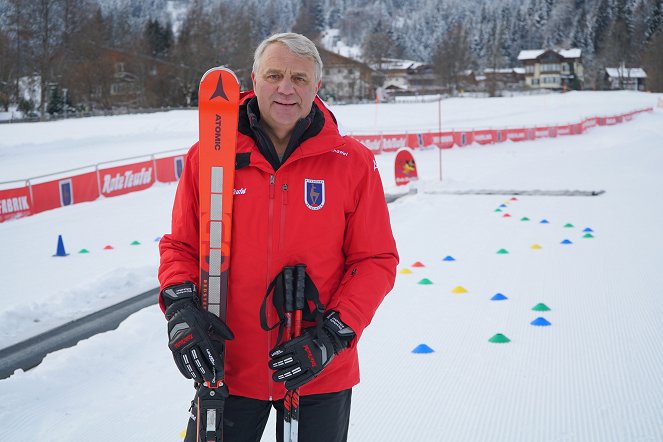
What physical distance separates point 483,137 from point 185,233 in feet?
96.0

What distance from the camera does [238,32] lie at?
6494 centimetres

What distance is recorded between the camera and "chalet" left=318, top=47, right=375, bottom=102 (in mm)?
86188

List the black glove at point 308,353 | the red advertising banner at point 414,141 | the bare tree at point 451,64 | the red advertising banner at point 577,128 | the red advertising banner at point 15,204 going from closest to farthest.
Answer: the black glove at point 308,353 < the red advertising banner at point 15,204 < the red advertising banner at point 414,141 < the red advertising banner at point 577,128 < the bare tree at point 451,64

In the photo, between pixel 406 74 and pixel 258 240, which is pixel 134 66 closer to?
pixel 258 240

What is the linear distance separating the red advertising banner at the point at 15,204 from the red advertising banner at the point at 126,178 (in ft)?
7.90

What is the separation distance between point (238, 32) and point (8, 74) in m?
28.6

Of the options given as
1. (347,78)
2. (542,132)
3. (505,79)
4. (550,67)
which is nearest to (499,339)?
(542,132)

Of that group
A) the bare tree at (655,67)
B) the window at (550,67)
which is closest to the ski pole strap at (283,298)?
the bare tree at (655,67)

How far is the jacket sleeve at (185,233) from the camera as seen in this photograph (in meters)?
2.31

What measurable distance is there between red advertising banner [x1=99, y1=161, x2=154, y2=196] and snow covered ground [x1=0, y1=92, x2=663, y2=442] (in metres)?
1.17

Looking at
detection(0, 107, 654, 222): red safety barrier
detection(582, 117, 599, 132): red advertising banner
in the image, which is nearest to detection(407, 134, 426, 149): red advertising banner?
detection(0, 107, 654, 222): red safety barrier

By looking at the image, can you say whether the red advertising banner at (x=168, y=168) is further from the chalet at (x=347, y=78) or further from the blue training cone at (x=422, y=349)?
the chalet at (x=347, y=78)

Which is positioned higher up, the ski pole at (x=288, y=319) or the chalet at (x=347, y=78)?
the chalet at (x=347, y=78)

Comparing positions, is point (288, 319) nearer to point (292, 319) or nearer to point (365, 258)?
point (292, 319)
